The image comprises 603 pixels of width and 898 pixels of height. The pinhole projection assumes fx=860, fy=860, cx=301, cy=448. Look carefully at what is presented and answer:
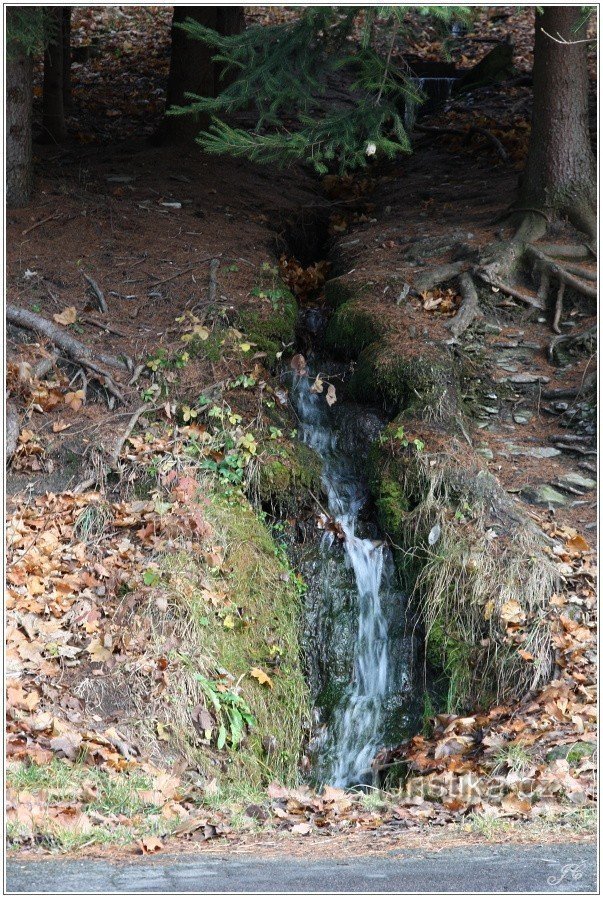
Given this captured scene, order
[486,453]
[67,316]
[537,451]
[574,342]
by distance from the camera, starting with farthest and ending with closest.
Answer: [574,342] → [67,316] → [537,451] → [486,453]

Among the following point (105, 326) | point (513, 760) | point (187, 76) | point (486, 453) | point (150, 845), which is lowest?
point (513, 760)

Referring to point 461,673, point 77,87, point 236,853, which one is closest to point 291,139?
point 461,673

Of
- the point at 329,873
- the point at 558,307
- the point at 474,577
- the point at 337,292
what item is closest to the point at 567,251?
the point at 558,307

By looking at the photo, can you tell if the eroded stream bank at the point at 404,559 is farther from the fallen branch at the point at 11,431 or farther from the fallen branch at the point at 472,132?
the fallen branch at the point at 472,132

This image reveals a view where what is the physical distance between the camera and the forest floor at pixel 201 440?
465 cm

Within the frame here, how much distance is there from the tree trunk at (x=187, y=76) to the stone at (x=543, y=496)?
6866 mm

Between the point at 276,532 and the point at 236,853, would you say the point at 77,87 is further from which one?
the point at 236,853

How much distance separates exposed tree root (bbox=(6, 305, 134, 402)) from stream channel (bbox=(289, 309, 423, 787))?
2025 mm

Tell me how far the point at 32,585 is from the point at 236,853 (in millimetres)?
2508

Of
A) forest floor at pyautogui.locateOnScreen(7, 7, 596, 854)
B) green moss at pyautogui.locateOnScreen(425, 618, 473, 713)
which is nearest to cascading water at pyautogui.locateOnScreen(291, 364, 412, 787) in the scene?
green moss at pyautogui.locateOnScreen(425, 618, 473, 713)

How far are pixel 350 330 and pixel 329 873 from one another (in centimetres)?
566

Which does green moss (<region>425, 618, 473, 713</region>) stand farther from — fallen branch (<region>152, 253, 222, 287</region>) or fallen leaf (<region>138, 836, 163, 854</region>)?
fallen branch (<region>152, 253, 222, 287</region>)

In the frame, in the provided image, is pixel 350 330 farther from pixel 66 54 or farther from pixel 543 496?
pixel 66 54

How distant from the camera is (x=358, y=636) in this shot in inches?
271
